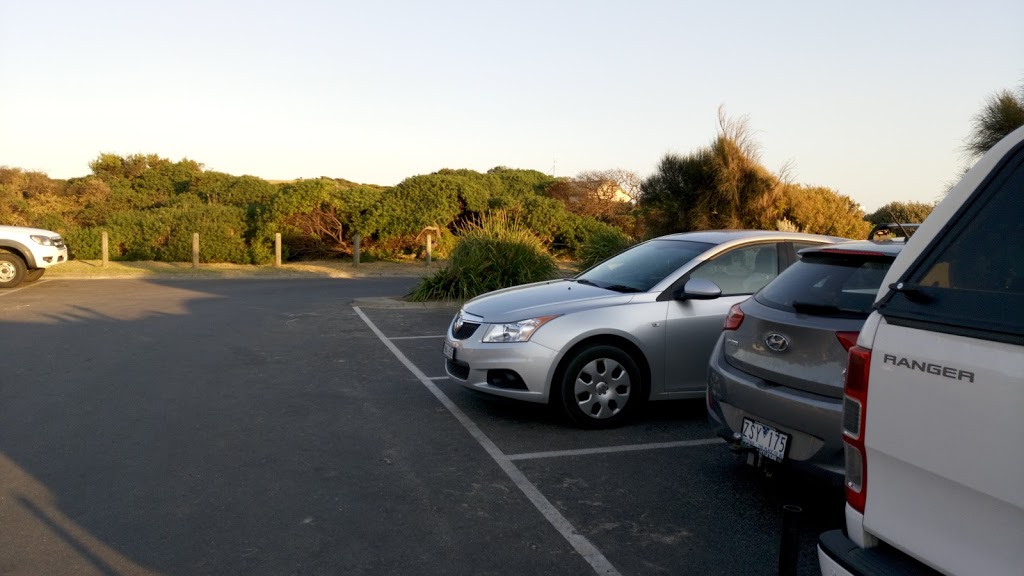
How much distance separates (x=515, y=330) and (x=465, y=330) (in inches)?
25.8

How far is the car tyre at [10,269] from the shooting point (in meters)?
17.8

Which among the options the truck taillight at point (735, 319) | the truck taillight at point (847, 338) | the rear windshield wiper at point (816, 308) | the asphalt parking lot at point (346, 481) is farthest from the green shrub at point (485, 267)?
the truck taillight at point (847, 338)

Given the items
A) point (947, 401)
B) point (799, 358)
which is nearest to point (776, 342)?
point (799, 358)

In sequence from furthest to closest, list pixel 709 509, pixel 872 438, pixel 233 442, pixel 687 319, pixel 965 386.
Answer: pixel 687 319 < pixel 233 442 < pixel 709 509 < pixel 872 438 < pixel 965 386

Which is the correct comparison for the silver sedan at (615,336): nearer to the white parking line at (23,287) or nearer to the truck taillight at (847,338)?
the truck taillight at (847,338)

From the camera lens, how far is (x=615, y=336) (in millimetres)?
6691

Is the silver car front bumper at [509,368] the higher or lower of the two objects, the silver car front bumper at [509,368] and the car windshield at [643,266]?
the lower

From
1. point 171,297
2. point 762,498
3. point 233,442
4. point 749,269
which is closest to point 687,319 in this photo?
point 749,269

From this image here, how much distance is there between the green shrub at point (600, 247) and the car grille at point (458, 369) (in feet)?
35.2

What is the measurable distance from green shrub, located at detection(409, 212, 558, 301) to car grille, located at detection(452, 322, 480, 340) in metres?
8.86

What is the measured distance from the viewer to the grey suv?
4473mm

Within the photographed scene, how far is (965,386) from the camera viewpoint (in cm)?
229

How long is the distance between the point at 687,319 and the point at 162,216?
84.7 ft

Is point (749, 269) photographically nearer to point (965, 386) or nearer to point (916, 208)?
point (965, 386)
